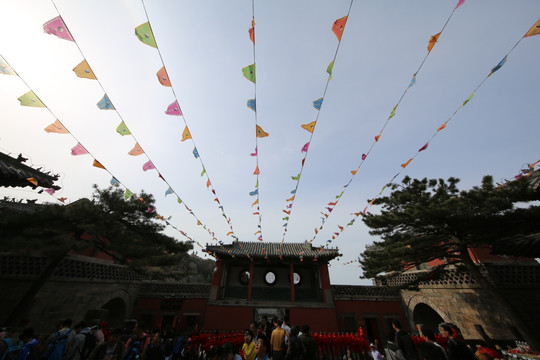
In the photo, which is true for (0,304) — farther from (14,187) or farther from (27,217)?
(14,187)

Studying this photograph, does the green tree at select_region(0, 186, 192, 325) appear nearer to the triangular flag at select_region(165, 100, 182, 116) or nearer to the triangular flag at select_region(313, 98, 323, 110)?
the triangular flag at select_region(165, 100, 182, 116)

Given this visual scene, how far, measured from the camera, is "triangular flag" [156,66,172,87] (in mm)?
3652

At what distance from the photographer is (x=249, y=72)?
3660 millimetres

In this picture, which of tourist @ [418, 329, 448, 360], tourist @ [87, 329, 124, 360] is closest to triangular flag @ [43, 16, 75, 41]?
tourist @ [87, 329, 124, 360]

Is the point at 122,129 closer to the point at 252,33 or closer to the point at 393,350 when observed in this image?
the point at 252,33

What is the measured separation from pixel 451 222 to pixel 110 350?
10.5 m

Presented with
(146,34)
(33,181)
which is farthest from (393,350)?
(33,181)

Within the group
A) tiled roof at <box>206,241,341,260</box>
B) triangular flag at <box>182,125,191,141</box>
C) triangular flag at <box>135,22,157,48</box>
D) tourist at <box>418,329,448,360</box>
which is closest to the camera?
triangular flag at <box>135,22,157,48</box>

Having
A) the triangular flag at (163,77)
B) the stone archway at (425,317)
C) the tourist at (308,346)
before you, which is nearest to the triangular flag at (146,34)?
the triangular flag at (163,77)

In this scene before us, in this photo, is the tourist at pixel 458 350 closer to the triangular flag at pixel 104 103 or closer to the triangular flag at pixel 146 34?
the triangular flag at pixel 146 34

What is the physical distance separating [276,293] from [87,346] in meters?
11.4

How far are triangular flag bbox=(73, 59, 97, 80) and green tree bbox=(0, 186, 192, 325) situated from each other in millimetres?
6213

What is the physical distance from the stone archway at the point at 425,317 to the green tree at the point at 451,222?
5152 mm

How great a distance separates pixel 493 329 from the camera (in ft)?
28.7
